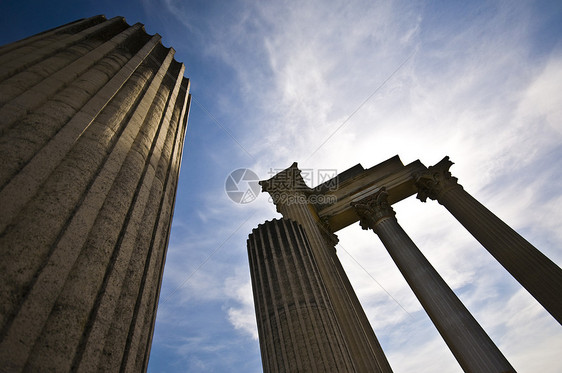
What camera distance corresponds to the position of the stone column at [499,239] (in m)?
11.7

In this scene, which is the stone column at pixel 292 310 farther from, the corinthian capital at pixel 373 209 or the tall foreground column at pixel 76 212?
the corinthian capital at pixel 373 209

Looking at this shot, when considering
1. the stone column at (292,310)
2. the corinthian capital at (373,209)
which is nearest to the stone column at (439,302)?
the corinthian capital at (373,209)

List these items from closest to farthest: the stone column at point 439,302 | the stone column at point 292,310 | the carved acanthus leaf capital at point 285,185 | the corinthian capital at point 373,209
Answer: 1. the stone column at point 292,310
2. the stone column at point 439,302
3. the corinthian capital at point 373,209
4. the carved acanthus leaf capital at point 285,185

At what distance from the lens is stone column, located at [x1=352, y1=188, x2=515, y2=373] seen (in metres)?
10.4

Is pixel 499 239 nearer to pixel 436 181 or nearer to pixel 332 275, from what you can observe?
pixel 436 181

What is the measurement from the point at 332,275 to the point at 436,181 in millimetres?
10810

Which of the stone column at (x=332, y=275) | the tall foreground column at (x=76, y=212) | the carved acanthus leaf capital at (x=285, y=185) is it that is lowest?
the tall foreground column at (x=76, y=212)

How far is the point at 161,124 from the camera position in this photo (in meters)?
5.79

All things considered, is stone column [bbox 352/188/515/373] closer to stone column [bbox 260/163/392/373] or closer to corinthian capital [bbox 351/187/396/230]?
corinthian capital [bbox 351/187/396/230]

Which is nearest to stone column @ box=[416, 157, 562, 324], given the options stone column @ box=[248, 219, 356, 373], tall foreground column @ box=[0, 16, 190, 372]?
stone column @ box=[248, 219, 356, 373]

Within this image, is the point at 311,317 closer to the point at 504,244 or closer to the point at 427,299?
the point at 427,299

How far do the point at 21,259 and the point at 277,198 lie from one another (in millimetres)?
15433

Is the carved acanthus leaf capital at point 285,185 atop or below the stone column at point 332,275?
atop

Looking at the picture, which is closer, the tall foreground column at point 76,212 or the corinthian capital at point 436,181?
the tall foreground column at point 76,212
